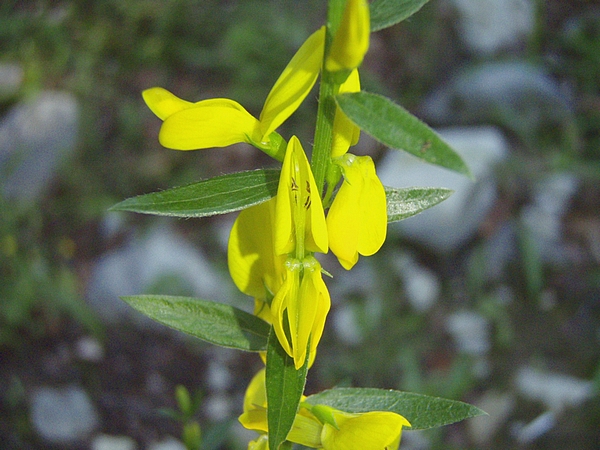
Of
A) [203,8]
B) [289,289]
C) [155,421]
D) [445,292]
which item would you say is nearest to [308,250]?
[289,289]

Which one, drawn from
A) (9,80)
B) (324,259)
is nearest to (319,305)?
(324,259)

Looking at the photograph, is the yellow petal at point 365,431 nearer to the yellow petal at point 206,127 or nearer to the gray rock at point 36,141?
the yellow petal at point 206,127

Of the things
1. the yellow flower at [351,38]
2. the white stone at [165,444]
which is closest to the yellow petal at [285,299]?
the yellow flower at [351,38]

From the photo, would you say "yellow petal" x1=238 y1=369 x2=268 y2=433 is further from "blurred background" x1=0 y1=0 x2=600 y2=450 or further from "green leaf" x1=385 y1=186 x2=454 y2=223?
"blurred background" x1=0 y1=0 x2=600 y2=450

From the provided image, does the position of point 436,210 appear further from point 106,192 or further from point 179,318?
point 179,318

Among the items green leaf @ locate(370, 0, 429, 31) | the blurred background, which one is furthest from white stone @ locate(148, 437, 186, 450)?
green leaf @ locate(370, 0, 429, 31)

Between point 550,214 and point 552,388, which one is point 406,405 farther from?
point 550,214

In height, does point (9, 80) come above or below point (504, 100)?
above
